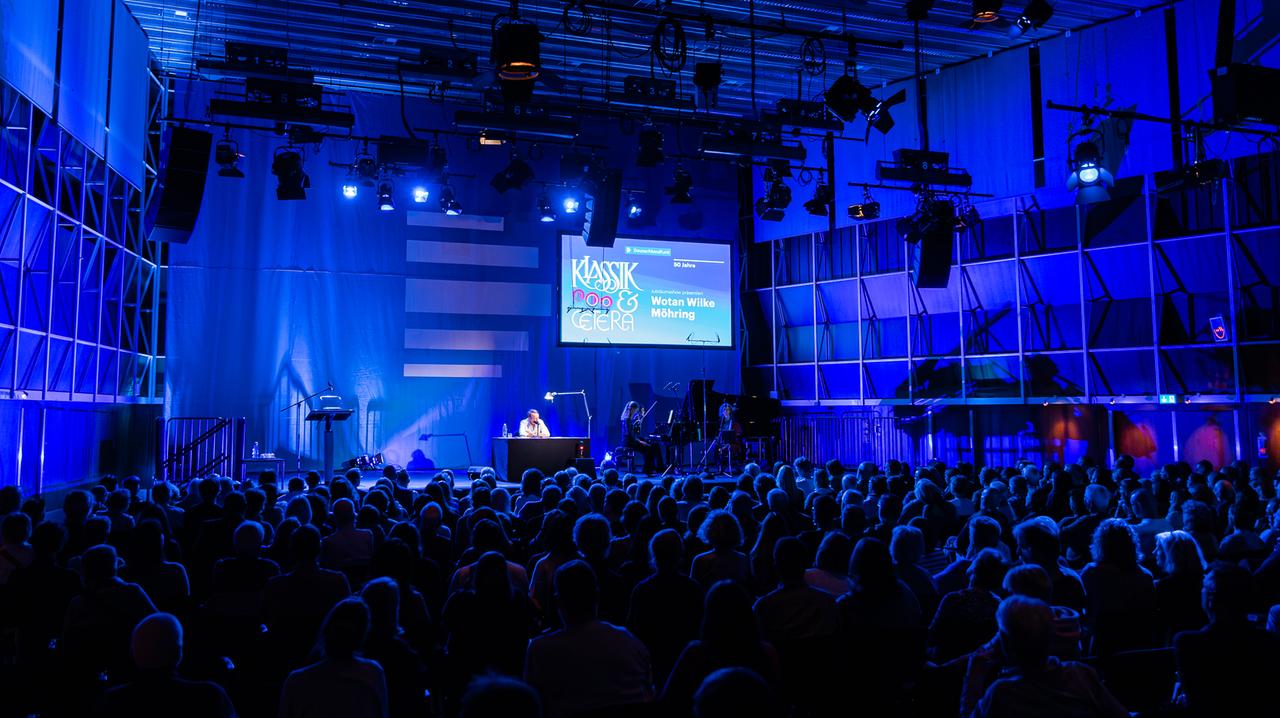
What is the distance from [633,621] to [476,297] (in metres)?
15.4

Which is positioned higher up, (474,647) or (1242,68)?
(1242,68)

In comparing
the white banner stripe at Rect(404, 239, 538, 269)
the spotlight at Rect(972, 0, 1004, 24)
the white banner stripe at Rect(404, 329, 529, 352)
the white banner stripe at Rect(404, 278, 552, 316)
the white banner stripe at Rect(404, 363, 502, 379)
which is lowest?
the white banner stripe at Rect(404, 363, 502, 379)

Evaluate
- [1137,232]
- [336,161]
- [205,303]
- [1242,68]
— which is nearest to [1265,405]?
[1137,232]

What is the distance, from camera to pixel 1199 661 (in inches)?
131

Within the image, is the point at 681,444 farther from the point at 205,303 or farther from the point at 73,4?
the point at 73,4

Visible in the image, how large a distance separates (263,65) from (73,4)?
243 cm

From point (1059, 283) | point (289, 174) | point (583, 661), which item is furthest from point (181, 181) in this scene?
point (1059, 283)

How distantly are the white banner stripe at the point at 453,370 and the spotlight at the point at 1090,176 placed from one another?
1105 centimetres

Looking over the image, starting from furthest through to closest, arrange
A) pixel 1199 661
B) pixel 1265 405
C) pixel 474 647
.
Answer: pixel 1265 405, pixel 474 647, pixel 1199 661

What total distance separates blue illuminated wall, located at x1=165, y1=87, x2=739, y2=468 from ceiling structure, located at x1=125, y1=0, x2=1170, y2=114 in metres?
1.66

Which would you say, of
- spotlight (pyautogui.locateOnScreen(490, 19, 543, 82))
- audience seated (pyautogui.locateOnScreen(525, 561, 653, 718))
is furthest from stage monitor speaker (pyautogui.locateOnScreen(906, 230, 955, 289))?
audience seated (pyautogui.locateOnScreen(525, 561, 653, 718))

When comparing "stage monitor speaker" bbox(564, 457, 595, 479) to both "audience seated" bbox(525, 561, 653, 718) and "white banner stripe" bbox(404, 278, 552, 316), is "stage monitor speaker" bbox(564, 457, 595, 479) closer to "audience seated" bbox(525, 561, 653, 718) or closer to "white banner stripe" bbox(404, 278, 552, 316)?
"white banner stripe" bbox(404, 278, 552, 316)

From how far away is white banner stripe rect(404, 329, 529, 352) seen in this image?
1866cm

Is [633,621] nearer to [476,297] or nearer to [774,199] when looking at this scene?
[774,199]
